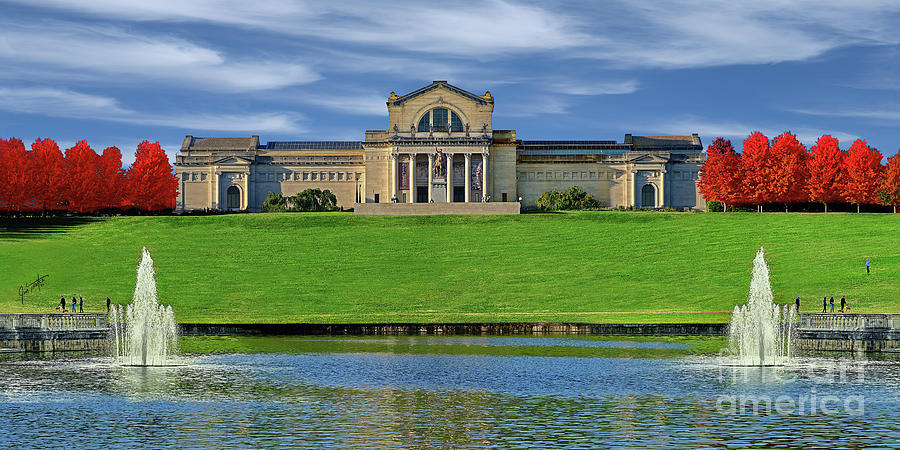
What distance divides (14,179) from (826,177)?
3159 inches

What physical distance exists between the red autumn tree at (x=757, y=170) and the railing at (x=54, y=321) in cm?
8035

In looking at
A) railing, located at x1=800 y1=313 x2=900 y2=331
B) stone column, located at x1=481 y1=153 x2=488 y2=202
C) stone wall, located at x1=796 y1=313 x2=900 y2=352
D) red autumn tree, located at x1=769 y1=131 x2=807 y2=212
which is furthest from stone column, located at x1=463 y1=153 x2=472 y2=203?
stone wall, located at x1=796 y1=313 x2=900 y2=352

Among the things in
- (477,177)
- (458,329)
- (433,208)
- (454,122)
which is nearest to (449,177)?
(477,177)

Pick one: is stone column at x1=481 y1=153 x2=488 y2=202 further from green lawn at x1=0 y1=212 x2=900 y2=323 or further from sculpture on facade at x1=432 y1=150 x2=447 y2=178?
green lawn at x1=0 y1=212 x2=900 y2=323

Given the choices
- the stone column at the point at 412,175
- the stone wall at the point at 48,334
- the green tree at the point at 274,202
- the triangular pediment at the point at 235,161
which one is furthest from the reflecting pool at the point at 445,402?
the triangular pediment at the point at 235,161

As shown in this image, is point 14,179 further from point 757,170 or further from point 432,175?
point 757,170

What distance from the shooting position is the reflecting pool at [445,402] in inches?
959

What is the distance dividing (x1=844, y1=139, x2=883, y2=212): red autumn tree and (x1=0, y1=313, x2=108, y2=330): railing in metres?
81.4

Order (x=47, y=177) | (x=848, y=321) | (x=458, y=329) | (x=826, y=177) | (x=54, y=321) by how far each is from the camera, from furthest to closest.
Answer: (x=826, y=177)
(x=47, y=177)
(x=458, y=329)
(x=54, y=321)
(x=848, y=321)

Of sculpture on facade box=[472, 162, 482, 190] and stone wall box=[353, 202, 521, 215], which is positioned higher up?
sculpture on facade box=[472, 162, 482, 190]

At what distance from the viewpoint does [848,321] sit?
148 feet

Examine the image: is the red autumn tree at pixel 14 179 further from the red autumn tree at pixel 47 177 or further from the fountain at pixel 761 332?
the fountain at pixel 761 332

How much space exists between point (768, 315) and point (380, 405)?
18603mm

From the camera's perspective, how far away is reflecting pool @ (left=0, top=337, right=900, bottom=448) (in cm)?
2436
